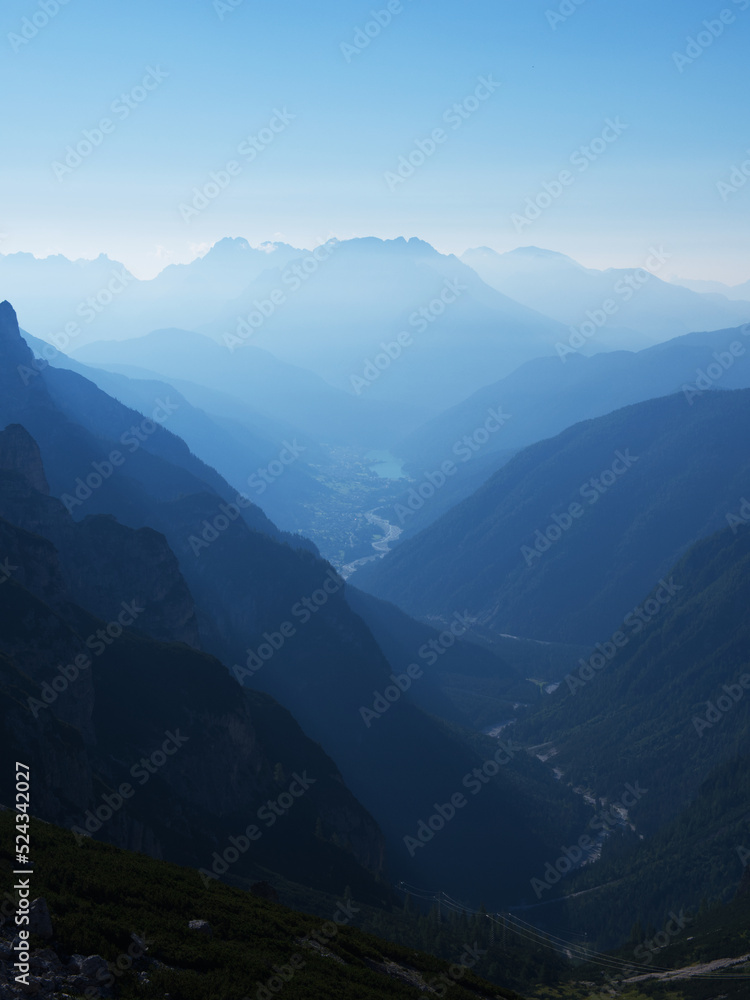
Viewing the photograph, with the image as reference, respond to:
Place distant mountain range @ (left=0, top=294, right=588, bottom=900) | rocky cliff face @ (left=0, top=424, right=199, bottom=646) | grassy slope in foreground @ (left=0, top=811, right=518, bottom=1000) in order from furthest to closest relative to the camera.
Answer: distant mountain range @ (left=0, top=294, right=588, bottom=900), rocky cliff face @ (left=0, top=424, right=199, bottom=646), grassy slope in foreground @ (left=0, top=811, right=518, bottom=1000)

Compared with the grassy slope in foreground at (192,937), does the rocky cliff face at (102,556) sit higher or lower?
higher

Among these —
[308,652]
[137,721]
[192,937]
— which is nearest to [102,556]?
[137,721]

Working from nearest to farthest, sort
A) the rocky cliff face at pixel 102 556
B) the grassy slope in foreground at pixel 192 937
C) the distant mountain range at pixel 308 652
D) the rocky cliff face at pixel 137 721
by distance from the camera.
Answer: the grassy slope in foreground at pixel 192 937 → the rocky cliff face at pixel 137 721 → the rocky cliff face at pixel 102 556 → the distant mountain range at pixel 308 652

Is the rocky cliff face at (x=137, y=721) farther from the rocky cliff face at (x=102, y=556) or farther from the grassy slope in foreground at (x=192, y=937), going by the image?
the grassy slope in foreground at (x=192, y=937)

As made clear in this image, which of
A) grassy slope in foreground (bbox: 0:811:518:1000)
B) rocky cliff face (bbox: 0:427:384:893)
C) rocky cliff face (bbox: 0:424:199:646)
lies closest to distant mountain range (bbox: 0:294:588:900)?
rocky cliff face (bbox: 0:424:199:646)

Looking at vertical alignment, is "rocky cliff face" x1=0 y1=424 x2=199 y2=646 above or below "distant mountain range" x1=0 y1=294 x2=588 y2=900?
below

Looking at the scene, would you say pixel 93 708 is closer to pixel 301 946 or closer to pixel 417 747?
pixel 301 946

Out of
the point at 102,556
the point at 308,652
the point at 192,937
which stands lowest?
the point at 192,937

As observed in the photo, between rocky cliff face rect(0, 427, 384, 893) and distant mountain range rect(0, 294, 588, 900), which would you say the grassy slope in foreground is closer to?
rocky cliff face rect(0, 427, 384, 893)

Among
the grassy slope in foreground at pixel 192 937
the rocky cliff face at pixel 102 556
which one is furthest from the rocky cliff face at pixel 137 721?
the grassy slope in foreground at pixel 192 937

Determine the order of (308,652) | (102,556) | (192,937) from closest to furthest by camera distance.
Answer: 1. (192,937)
2. (102,556)
3. (308,652)

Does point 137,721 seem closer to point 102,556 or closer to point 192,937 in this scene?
point 102,556
